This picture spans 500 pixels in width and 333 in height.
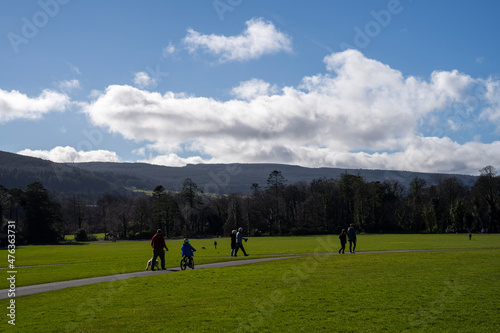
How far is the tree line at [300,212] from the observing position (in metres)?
110

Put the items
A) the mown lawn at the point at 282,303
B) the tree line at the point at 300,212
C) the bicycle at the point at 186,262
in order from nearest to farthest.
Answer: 1. the mown lawn at the point at 282,303
2. the bicycle at the point at 186,262
3. the tree line at the point at 300,212

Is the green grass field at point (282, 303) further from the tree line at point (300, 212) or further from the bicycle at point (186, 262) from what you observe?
the tree line at point (300, 212)

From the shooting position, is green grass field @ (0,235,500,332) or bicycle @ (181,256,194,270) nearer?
green grass field @ (0,235,500,332)

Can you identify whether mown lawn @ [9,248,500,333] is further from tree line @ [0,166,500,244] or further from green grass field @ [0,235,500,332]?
tree line @ [0,166,500,244]

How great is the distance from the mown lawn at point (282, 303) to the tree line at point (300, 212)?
100129 mm

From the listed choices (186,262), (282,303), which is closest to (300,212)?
(186,262)

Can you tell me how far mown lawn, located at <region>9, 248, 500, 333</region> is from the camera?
38.8ft

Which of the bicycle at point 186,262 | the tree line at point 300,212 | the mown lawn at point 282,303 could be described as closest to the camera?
the mown lawn at point 282,303

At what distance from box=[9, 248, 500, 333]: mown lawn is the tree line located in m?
100

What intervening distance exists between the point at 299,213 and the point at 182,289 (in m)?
115

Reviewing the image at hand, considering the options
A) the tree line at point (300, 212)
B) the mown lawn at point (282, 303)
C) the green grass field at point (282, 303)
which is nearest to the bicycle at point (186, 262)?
the green grass field at point (282, 303)

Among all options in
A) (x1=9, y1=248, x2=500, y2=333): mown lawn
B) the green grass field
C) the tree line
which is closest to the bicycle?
the green grass field

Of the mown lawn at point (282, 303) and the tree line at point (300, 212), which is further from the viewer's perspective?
the tree line at point (300, 212)

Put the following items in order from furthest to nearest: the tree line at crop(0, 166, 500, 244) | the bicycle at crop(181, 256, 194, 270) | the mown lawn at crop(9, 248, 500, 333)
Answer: the tree line at crop(0, 166, 500, 244), the bicycle at crop(181, 256, 194, 270), the mown lawn at crop(9, 248, 500, 333)
